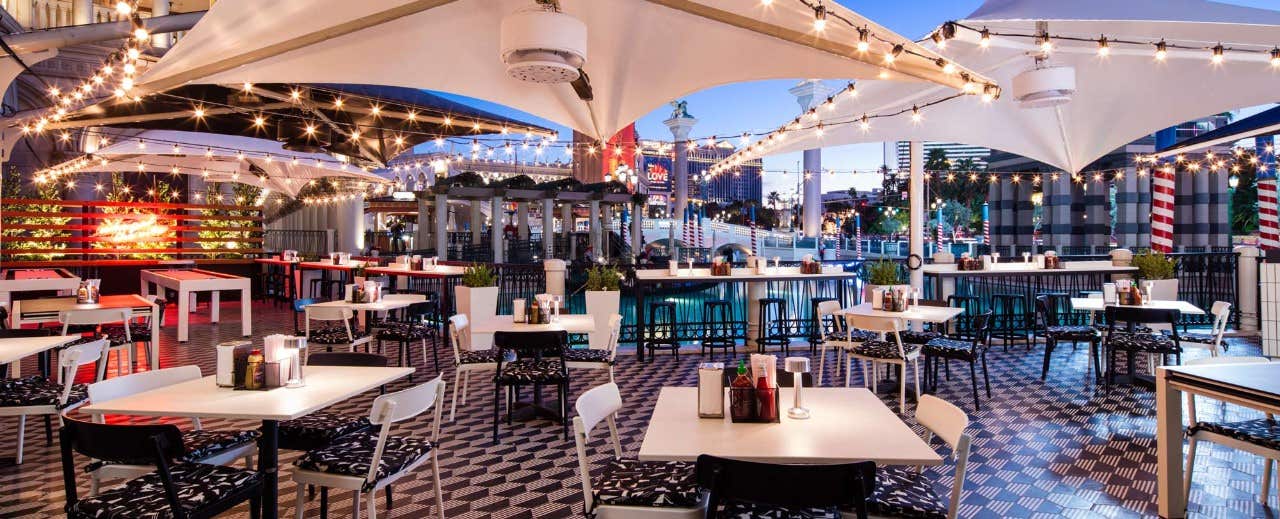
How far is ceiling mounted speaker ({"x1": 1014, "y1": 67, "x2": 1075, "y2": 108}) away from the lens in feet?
17.9

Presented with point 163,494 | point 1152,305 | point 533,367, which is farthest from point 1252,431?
point 163,494

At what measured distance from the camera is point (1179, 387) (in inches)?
117

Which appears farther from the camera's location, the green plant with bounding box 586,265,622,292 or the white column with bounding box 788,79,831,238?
the white column with bounding box 788,79,831,238

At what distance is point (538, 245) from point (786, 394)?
23.2m

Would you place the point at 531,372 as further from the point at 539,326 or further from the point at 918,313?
the point at 918,313

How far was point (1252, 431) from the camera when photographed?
10.2 feet

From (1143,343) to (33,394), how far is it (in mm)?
8694

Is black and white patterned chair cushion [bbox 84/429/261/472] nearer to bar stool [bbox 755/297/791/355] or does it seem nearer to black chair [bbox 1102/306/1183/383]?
bar stool [bbox 755/297/791/355]

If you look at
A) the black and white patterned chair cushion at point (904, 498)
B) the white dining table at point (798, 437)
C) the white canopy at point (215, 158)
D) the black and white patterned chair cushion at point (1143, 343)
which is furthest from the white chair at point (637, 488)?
the white canopy at point (215, 158)

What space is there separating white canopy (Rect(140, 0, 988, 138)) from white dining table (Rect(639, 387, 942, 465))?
115 inches

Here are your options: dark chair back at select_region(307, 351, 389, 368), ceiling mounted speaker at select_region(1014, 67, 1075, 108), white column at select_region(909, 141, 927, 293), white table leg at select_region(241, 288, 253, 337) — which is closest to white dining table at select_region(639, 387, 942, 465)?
dark chair back at select_region(307, 351, 389, 368)

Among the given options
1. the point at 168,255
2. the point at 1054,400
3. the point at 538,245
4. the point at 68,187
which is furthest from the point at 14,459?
the point at 538,245

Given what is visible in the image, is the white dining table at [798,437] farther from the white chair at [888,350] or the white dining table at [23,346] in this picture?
the white dining table at [23,346]

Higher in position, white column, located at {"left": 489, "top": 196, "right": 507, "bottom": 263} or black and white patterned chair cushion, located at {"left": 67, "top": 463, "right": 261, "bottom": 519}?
white column, located at {"left": 489, "top": 196, "right": 507, "bottom": 263}
